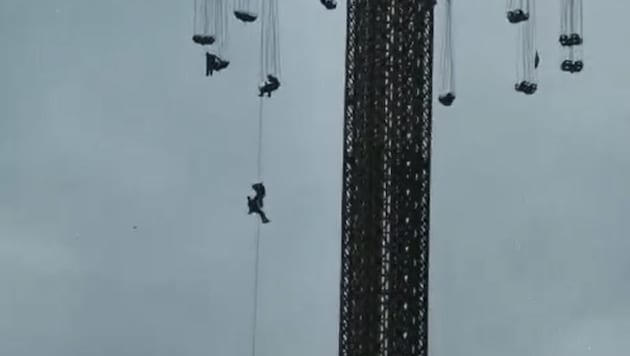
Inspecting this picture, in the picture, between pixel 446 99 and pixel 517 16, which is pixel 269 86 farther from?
pixel 517 16

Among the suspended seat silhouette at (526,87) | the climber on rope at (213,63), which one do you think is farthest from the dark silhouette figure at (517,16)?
the climber on rope at (213,63)

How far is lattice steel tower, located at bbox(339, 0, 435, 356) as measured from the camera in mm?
22344

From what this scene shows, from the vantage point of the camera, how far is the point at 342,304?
2255 centimetres

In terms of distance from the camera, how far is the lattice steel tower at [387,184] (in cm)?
2234

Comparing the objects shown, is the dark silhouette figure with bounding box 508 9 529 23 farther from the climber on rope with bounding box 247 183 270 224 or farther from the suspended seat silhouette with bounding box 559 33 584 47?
the climber on rope with bounding box 247 183 270 224

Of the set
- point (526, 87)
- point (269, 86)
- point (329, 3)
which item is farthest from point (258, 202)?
point (526, 87)

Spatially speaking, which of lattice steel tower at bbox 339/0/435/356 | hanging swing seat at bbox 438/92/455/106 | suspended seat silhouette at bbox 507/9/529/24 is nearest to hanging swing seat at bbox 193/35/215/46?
lattice steel tower at bbox 339/0/435/356

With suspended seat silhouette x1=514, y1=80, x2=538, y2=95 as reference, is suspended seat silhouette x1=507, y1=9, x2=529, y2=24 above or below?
above

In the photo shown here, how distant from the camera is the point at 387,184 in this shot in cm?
2239

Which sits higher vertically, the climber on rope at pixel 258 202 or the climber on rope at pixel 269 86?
the climber on rope at pixel 269 86

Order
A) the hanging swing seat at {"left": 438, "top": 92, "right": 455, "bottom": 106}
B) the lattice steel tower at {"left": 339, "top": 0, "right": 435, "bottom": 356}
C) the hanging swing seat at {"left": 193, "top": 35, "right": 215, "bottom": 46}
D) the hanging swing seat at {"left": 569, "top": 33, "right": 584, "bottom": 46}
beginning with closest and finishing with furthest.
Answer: the lattice steel tower at {"left": 339, "top": 0, "right": 435, "bottom": 356} → the hanging swing seat at {"left": 569, "top": 33, "right": 584, "bottom": 46} → the hanging swing seat at {"left": 193, "top": 35, "right": 215, "bottom": 46} → the hanging swing seat at {"left": 438, "top": 92, "right": 455, "bottom": 106}

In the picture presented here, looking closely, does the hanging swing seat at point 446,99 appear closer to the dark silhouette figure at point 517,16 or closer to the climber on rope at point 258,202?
the dark silhouette figure at point 517,16

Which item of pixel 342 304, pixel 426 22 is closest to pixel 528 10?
pixel 426 22

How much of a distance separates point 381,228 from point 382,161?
896mm
